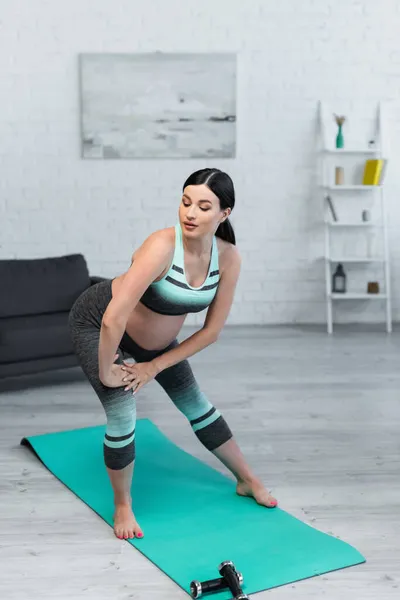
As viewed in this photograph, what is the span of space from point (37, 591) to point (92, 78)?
4259mm

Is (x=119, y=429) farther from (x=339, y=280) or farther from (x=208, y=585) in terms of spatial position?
(x=339, y=280)

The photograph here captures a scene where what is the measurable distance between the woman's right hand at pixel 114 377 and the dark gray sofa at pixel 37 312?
1.67 meters

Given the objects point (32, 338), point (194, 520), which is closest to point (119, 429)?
point (194, 520)

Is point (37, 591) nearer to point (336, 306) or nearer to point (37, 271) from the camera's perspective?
point (37, 271)

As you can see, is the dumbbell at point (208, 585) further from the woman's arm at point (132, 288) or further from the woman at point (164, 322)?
the woman's arm at point (132, 288)

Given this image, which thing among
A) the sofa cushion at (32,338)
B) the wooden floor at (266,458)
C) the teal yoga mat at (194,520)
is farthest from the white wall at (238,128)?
the teal yoga mat at (194,520)

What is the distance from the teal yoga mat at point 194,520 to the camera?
228 centimetres

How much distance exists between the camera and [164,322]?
2.50 m

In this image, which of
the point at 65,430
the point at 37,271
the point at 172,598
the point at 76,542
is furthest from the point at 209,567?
the point at 37,271

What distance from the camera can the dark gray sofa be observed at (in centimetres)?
397

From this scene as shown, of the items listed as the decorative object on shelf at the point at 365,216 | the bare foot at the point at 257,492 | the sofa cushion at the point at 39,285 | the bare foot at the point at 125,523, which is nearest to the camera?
the bare foot at the point at 125,523

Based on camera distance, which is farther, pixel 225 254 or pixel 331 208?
pixel 331 208

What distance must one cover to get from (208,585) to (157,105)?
4.22 metres

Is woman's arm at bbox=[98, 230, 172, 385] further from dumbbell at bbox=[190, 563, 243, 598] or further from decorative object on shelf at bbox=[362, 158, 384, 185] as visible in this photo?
decorative object on shelf at bbox=[362, 158, 384, 185]
